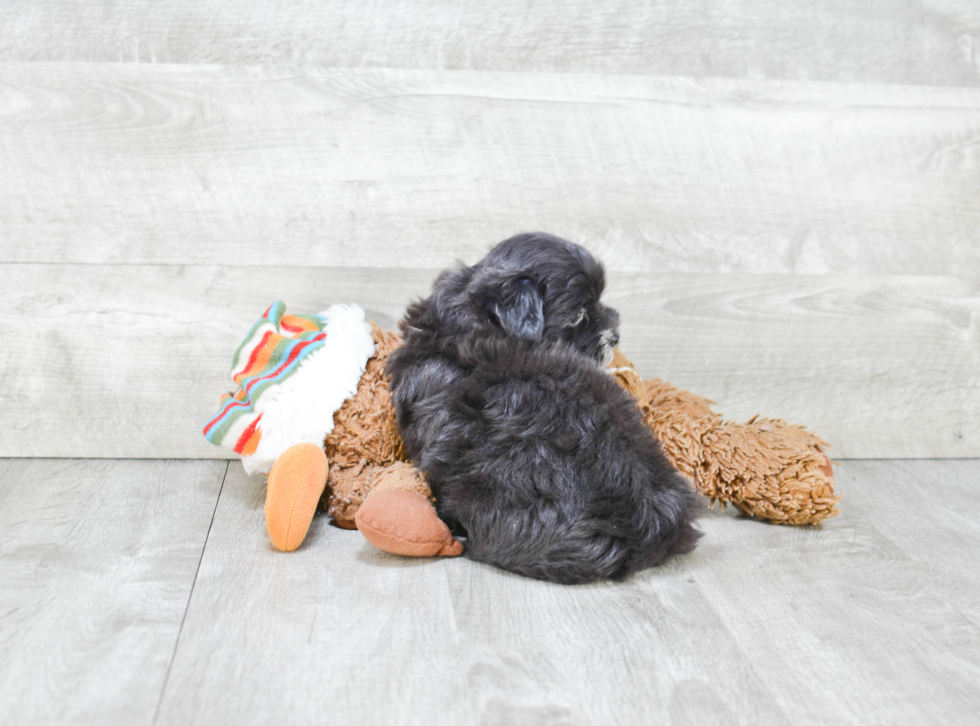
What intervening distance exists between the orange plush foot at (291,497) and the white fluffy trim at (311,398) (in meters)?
0.04

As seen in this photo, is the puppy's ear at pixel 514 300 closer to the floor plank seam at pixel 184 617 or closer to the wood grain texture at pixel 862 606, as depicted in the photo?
the wood grain texture at pixel 862 606

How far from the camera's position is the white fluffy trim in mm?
1466

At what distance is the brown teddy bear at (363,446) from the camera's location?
1.42 metres

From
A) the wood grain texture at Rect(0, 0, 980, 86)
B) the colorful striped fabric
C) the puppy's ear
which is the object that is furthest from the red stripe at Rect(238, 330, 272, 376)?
the wood grain texture at Rect(0, 0, 980, 86)

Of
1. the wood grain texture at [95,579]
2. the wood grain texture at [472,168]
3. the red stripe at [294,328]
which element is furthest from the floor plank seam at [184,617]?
the wood grain texture at [472,168]

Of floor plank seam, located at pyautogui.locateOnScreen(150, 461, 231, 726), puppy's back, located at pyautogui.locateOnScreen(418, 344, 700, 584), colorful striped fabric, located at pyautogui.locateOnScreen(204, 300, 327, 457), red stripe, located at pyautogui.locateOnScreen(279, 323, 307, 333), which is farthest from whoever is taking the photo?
red stripe, located at pyautogui.locateOnScreen(279, 323, 307, 333)

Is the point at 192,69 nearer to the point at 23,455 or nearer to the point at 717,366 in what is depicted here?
the point at 23,455

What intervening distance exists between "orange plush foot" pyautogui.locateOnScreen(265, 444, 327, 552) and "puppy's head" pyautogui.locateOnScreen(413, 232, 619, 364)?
347 millimetres

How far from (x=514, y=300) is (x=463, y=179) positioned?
1.78 ft

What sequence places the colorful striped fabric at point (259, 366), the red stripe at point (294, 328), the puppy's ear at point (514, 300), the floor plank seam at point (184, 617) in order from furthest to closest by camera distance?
the red stripe at point (294, 328) → the colorful striped fabric at point (259, 366) → the puppy's ear at point (514, 300) → the floor plank seam at point (184, 617)

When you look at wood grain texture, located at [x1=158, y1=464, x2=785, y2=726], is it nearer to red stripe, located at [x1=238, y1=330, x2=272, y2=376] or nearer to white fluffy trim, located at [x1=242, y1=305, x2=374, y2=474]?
white fluffy trim, located at [x1=242, y1=305, x2=374, y2=474]

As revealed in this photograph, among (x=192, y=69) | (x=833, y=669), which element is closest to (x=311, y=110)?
(x=192, y=69)

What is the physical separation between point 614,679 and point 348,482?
2.08 ft

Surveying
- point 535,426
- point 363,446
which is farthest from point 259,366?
point 535,426
